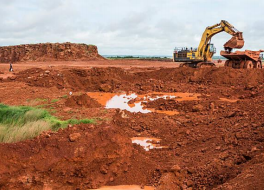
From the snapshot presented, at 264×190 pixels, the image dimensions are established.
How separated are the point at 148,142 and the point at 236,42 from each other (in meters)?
15.6

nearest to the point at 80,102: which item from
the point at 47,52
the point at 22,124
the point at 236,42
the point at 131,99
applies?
the point at 131,99

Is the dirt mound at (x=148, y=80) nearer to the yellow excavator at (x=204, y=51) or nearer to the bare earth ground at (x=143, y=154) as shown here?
the yellow excavator at (x=204, y=51)

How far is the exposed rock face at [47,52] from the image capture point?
46.7 m

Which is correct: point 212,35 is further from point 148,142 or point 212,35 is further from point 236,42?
point 148,142

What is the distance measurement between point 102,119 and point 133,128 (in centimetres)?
122

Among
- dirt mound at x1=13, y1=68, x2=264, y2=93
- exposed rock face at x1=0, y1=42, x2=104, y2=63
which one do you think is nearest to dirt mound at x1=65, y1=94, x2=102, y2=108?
dirt mound at x1=13, y1=68, x2=264, y2=93

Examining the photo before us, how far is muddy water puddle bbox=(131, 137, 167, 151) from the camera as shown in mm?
8027

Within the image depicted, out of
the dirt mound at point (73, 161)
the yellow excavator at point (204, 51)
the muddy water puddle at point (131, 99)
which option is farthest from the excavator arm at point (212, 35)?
the dirt mound at point (73, 161)

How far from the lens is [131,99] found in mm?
15109

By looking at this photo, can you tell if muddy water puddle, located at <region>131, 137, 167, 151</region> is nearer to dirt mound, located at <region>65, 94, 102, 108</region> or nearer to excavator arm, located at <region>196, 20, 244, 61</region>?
dirt mound, located at <region>65, 94, 102, 108</region>

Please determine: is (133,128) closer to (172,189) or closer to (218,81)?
(172,189)

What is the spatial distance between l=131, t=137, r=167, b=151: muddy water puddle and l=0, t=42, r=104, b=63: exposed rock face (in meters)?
39.5

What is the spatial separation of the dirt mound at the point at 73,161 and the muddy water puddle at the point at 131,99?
21.6ft

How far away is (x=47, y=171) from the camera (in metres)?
5.36
